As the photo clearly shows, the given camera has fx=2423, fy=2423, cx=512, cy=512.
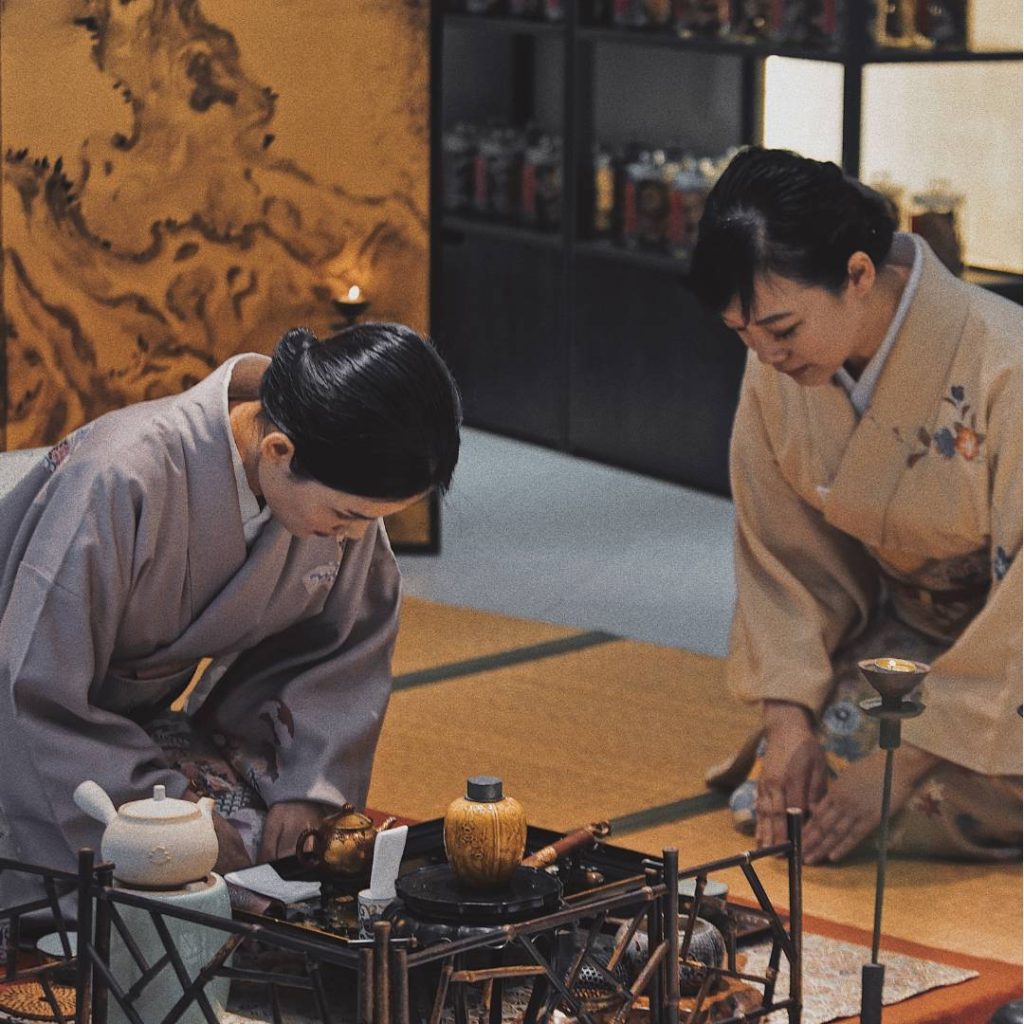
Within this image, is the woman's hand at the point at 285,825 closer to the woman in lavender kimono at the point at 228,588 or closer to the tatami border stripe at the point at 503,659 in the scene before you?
the woman in lavender kimono at the point at 228,588

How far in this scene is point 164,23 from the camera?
5.69m

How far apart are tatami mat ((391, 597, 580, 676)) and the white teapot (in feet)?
8.10

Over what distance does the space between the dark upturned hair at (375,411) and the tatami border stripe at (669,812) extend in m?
1.28

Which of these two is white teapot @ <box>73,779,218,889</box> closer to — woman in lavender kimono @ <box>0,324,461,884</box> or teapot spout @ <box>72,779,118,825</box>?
teapot spout @ <box>72,779,118,825</box>

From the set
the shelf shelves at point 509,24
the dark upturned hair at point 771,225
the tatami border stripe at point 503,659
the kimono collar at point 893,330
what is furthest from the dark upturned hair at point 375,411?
the shelf shelves at point 509,24

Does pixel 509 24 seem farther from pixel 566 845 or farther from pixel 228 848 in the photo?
pixel 566 845

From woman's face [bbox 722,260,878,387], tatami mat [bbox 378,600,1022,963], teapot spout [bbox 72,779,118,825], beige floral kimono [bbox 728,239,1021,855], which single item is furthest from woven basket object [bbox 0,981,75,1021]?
beige floral kimono [bbox 728,239,1021,855]

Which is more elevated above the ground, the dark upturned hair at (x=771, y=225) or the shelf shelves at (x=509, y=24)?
the shelf shelves at (x=509, y=24)

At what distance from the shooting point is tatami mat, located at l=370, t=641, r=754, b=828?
13.6 ft

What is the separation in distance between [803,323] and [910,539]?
459mm

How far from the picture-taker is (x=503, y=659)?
201 inches

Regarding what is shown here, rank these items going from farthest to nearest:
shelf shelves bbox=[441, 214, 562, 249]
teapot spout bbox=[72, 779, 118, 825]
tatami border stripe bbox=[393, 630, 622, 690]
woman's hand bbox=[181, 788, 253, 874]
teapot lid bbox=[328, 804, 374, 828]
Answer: shelf shelves bbox=[441, 214, 562, 249] < tatami border stripe bbox=[393, 630, 622, 690] < woman's hand bbox=[181, 788, 253, 874] < teapot lid bbox=[328, 804, 374, 828] < teapot spout bbox=[72, 779, 118, 825]

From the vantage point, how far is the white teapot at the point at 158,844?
2438 millimetres

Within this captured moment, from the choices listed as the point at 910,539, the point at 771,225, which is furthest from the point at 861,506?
the point at 771,225
